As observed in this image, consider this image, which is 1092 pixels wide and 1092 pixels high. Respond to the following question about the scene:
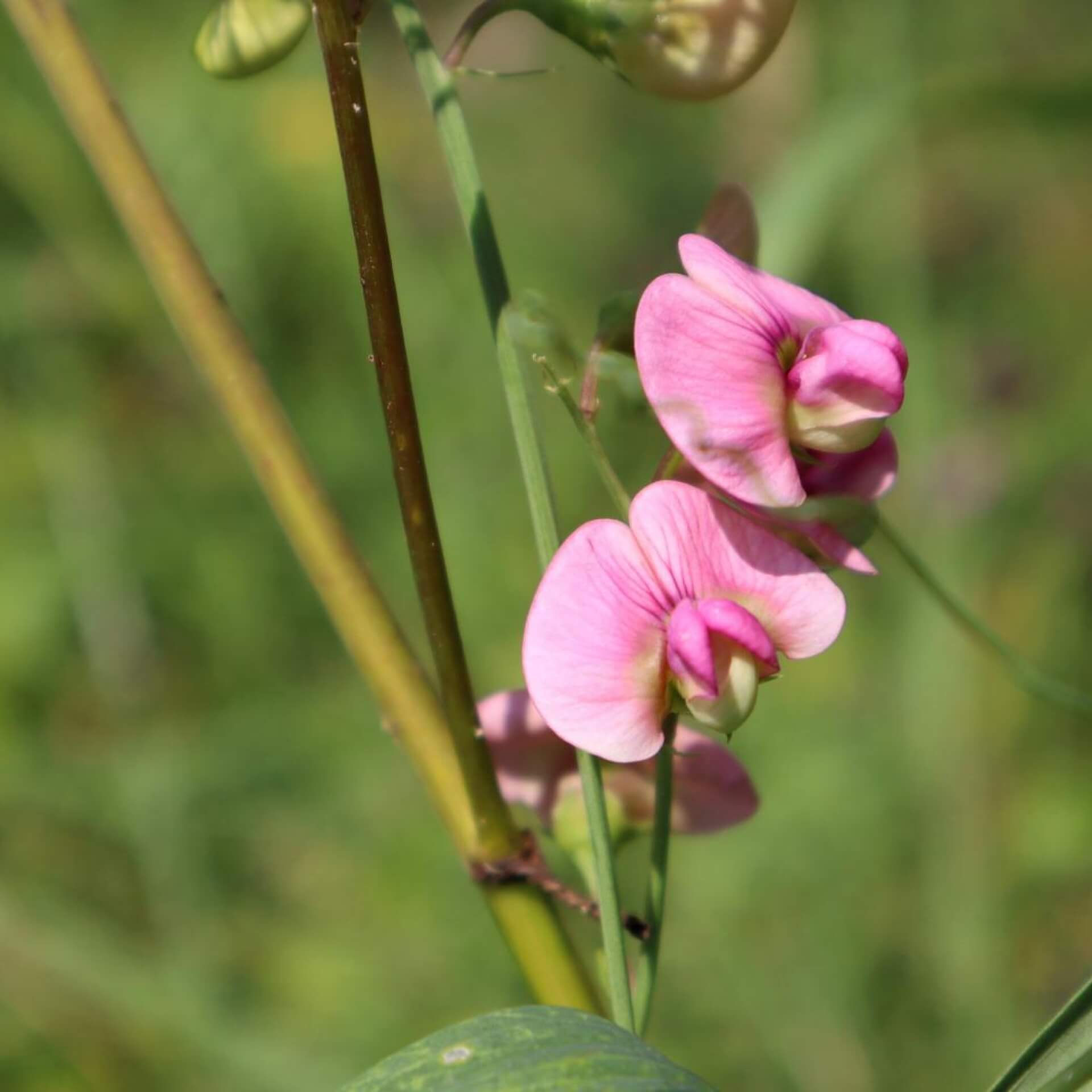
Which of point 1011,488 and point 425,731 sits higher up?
point 425,731

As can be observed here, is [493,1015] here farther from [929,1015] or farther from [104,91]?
[929,1015]

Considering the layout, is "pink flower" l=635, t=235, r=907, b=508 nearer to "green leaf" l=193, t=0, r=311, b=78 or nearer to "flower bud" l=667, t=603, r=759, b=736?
"flower bud" l=667, t=603, r=759, b=736

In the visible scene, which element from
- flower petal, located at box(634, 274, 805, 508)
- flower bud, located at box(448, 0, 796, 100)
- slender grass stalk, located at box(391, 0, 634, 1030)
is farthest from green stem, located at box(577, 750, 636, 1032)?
flower bud, located at box(448, 0, 796, 100)

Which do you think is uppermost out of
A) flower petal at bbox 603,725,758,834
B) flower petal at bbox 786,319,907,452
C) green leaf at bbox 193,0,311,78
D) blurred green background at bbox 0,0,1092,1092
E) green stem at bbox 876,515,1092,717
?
green leaf at bbox 193,0,311,78

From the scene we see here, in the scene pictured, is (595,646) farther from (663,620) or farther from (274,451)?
(274,451)

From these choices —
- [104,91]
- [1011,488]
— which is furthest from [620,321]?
[1011,488]

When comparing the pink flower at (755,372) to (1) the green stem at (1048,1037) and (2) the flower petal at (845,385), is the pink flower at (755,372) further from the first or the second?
(1) the green stem at (1048,1037)

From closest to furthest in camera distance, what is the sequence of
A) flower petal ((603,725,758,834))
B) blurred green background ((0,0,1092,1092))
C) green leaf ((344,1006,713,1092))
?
green leaf ((344,1006,713,1092)) < flower petal ((603,725,758,834)) < blurred green background ((0,0,1092,1092))
